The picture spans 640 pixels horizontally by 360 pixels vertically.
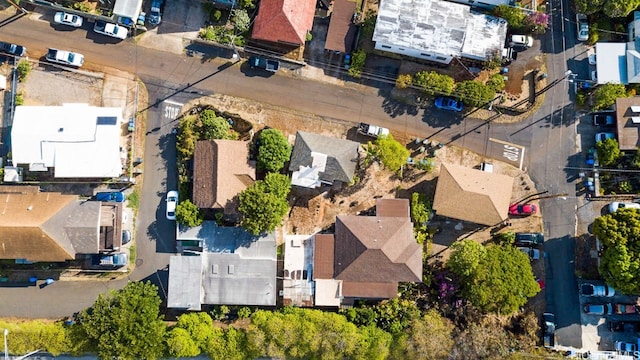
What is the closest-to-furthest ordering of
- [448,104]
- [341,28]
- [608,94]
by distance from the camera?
[608,94] → [341,28] → [448,104]

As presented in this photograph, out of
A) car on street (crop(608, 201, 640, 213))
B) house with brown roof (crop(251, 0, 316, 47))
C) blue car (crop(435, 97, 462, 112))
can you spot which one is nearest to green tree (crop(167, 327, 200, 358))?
house with brown roof (crop(251, 0, 316, 47))

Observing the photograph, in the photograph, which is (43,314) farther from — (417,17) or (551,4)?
(551,4)

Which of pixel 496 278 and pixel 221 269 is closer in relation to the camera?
pixel 496 278

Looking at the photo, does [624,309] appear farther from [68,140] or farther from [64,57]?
[64,57]

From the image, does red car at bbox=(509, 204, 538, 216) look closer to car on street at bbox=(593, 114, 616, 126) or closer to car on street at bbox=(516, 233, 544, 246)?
car on street at bbox=(516, 233, 544, 246)

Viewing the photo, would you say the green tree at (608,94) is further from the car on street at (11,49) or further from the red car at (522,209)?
the car on street at (11,49)

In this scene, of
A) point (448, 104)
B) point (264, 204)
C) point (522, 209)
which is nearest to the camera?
point (264, 204)

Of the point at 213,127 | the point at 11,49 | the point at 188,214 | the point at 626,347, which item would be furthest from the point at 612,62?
the point at 11,49
